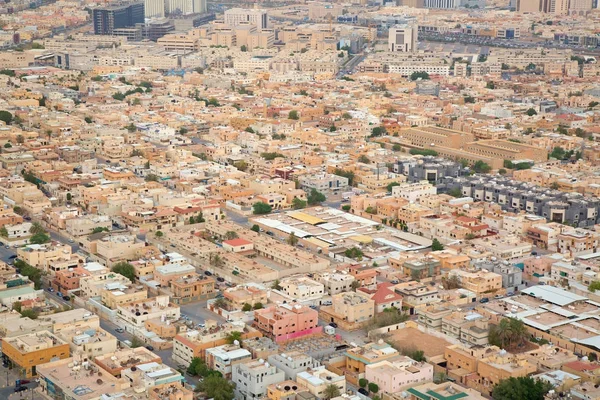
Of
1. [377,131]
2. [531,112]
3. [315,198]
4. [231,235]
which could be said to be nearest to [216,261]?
[231,235]

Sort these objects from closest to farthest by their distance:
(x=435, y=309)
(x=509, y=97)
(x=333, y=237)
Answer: (x=435, y=309), (x=333, y=237), (x=509, y=97)

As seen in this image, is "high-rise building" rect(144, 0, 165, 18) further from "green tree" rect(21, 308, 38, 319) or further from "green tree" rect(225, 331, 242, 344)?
"green tree" rect(225, 331, 242, 344)

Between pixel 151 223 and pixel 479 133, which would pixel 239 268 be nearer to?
pixel 151 223

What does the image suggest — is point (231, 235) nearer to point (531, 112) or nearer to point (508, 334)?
point (508, 334)

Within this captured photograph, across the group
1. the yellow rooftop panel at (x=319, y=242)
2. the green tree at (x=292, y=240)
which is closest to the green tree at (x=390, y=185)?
the yellow rooftop panel at (x=319, y=242)

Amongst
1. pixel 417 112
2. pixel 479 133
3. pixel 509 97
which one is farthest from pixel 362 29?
pixel 479 133

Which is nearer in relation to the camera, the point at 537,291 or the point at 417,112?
the point at 537,291
